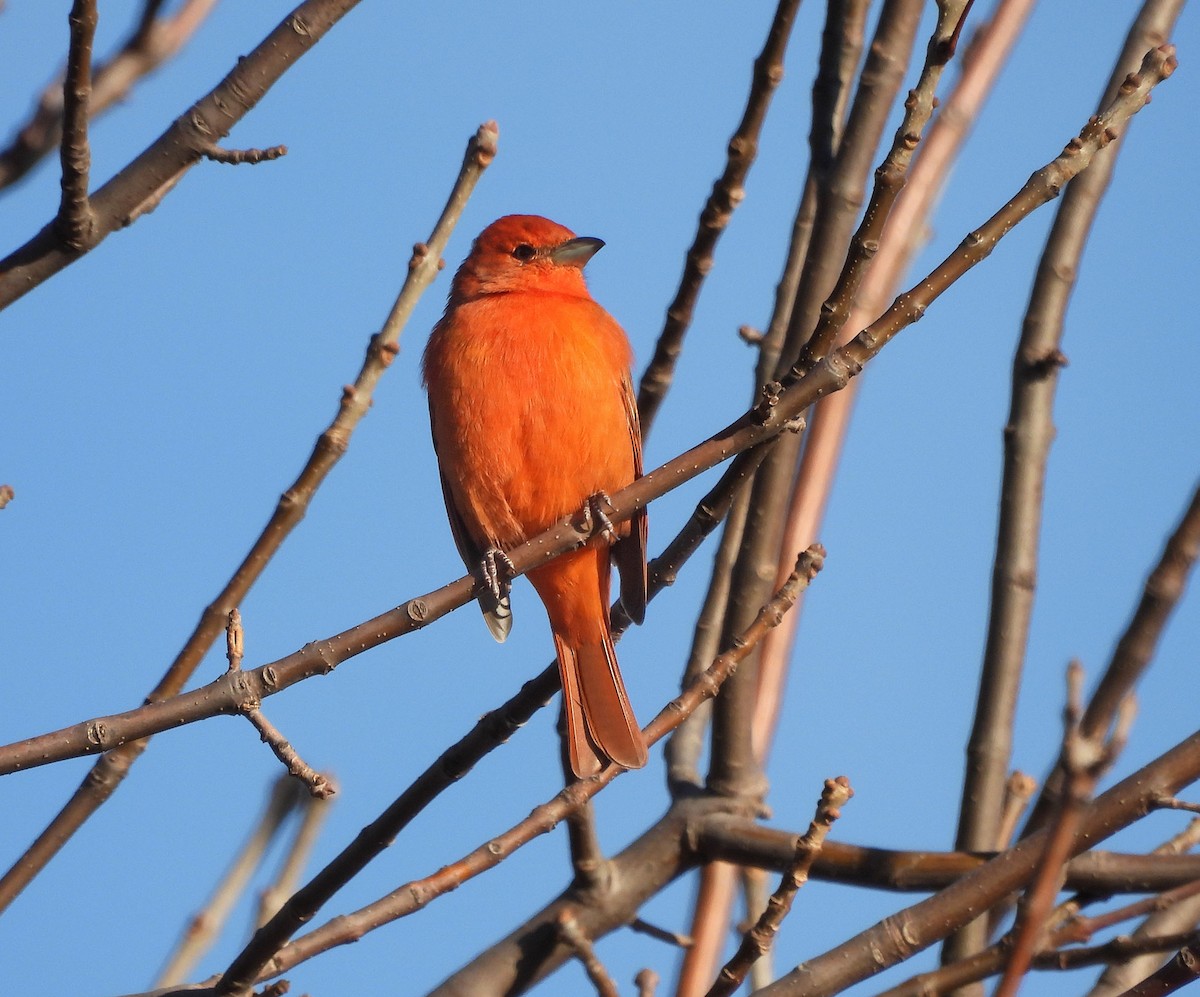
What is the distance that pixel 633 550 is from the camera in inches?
217

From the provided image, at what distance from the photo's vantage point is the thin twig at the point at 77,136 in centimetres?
335

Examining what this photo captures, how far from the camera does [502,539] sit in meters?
5.52

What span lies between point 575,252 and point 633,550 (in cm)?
137

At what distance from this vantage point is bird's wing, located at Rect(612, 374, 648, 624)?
5297mm

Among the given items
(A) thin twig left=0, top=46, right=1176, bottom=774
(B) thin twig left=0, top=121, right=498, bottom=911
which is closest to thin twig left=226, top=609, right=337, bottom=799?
(A) thin twig left=0, top=46, right=1176, bottom=774

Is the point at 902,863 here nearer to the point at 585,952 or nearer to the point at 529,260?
the point at 585,952

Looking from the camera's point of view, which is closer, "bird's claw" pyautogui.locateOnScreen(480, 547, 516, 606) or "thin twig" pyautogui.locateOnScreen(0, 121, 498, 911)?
"thin twig" pyautogui.locateOnScreen(0, 121, 498, 911)

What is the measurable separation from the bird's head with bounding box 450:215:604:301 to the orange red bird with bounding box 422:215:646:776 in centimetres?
33

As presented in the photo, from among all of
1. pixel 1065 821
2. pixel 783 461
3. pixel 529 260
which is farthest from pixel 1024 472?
pixel 1065 821

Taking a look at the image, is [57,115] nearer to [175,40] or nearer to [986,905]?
[175,40]

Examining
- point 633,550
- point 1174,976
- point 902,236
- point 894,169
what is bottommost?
point 1174,976

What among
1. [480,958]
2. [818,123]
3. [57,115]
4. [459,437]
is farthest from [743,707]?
[57,115]

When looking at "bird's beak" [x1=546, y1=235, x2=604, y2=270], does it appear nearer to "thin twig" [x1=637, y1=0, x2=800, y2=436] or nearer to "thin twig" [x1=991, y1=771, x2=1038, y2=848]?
"thin twig" [x1=637, y1=0, x2=800, y2=436]

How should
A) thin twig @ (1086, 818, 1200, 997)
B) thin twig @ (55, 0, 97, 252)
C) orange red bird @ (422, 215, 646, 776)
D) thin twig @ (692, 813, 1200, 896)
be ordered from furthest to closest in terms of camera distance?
orange red bird @ (422, 215, 646, 776), thin twig @ (1086, 818, 1200, 997), thin twig @ (692, 813, 1200, 896), thin twig @ (55, 0, 97, 252)
